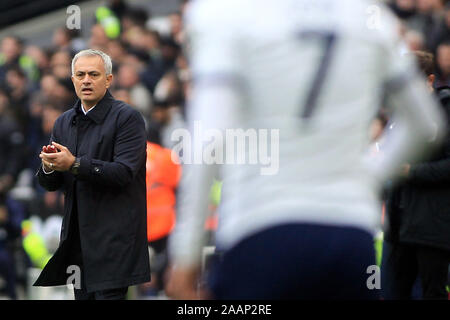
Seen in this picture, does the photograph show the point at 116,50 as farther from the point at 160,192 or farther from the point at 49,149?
the point at 49,149

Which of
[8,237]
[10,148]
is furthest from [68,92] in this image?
[8,237]

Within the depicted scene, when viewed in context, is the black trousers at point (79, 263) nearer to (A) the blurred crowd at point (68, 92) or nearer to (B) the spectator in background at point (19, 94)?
(A) the blurred crowd at point (68, 92)

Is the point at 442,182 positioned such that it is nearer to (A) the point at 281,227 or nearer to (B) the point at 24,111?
(A) the point at 281,227

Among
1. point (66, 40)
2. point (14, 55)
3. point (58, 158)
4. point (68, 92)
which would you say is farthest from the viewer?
point (14, 55)

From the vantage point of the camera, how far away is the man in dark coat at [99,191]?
3.36 meters

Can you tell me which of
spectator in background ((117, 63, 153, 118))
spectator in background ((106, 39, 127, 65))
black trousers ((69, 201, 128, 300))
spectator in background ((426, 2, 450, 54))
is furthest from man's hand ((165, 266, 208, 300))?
spectator in background ((106, 39, 127, 65))

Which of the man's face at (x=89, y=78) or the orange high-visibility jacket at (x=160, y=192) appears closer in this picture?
the man's face at (x=89, y=78)

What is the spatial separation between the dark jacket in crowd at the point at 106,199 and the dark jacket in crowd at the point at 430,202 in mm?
1546

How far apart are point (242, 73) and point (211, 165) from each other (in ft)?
0.70

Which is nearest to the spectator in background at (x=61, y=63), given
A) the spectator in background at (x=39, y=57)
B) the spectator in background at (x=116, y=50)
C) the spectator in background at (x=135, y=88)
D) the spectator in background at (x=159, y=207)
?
the spectator in background at (x=39, y=57)

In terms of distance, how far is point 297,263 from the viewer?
179cm

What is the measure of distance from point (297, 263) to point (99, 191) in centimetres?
175
